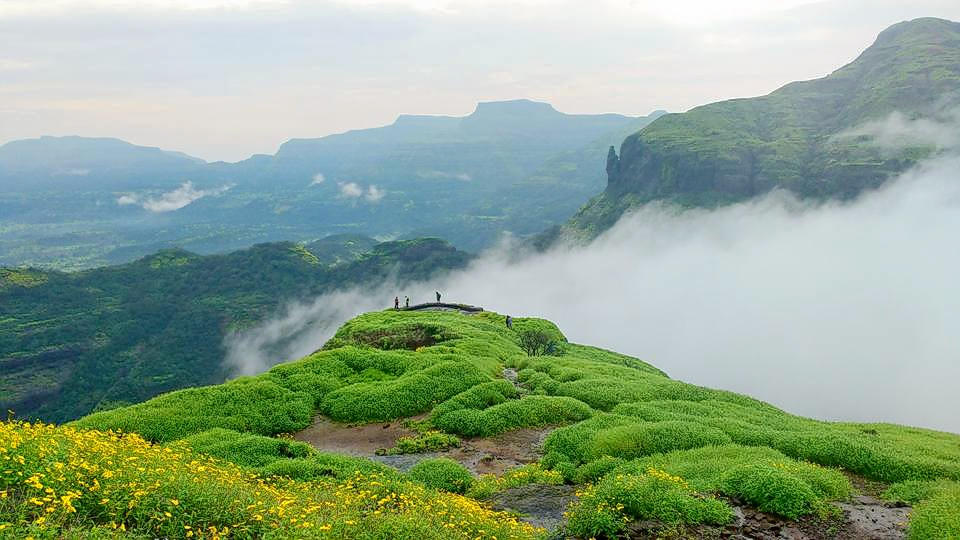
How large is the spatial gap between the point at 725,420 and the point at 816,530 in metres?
10.6

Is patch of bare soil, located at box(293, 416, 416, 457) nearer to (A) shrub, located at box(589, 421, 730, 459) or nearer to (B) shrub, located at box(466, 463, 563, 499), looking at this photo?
Answer: (B) shrub, located at box(466, 463, 563, 499)

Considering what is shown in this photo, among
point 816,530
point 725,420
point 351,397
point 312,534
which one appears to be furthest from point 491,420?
point 312,534

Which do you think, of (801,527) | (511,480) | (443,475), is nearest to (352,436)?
(443,475)

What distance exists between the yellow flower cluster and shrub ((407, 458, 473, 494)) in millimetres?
5218

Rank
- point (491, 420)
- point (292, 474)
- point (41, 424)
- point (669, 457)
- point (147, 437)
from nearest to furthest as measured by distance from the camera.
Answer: point (41, 424), point (292, 474), point (669, 457), point (147, 437), point (491, 420)

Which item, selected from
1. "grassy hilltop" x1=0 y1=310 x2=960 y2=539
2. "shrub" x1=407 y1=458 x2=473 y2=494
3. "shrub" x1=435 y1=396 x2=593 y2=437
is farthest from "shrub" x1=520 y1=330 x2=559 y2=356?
"shrub" x1=407 y1=458 x2=473 y2=494

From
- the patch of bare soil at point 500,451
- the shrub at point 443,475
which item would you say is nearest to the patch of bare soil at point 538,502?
the shrub at point 443,475

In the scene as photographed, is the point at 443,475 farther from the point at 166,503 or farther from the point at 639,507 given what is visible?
the point at 166,503

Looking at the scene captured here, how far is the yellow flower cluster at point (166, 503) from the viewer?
10430 millimetres

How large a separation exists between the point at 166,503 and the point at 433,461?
11349mm

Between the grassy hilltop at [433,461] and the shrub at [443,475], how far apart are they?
0.25 ft

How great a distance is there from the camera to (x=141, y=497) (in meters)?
11.1

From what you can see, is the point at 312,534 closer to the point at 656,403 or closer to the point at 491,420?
the point at 491,420

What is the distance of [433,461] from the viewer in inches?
843
